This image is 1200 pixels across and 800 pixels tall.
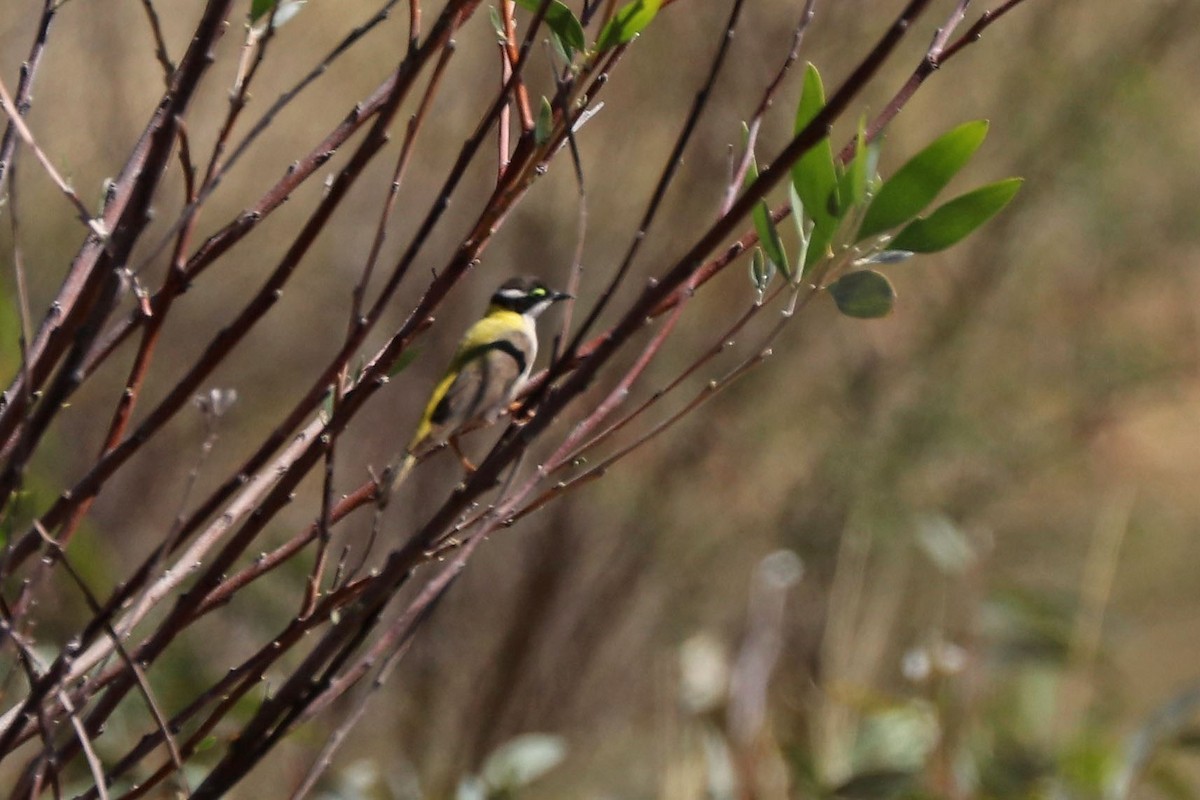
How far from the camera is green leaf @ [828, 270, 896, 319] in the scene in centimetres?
111

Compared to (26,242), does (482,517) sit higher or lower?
lower

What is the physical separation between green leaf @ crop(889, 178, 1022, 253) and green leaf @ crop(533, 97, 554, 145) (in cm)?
32

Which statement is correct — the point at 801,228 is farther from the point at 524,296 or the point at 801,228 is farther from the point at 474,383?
the point at 524,296

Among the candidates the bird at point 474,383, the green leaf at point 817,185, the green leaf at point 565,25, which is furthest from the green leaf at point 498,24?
the bird at point 474,383

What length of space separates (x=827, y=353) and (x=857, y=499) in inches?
31.3

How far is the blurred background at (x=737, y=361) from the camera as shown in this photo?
5.57 m

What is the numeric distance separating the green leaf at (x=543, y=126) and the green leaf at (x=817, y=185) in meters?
0.22

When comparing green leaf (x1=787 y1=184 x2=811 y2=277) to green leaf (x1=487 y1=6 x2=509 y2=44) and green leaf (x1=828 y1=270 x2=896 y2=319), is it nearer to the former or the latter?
green leaf (x1=828 y1=270 x2=896 y2=319)

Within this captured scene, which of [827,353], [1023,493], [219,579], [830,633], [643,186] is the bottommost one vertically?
[219,579]

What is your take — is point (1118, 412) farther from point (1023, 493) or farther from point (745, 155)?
point (745, 155)

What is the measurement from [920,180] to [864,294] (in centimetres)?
11

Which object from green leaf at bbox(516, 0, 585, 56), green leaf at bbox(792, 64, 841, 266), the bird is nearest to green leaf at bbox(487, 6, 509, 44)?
green leaf at bbox(516, 0, 585, 56)

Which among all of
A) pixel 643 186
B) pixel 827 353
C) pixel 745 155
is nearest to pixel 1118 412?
pixel 827 353

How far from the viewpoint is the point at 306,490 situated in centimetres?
692
